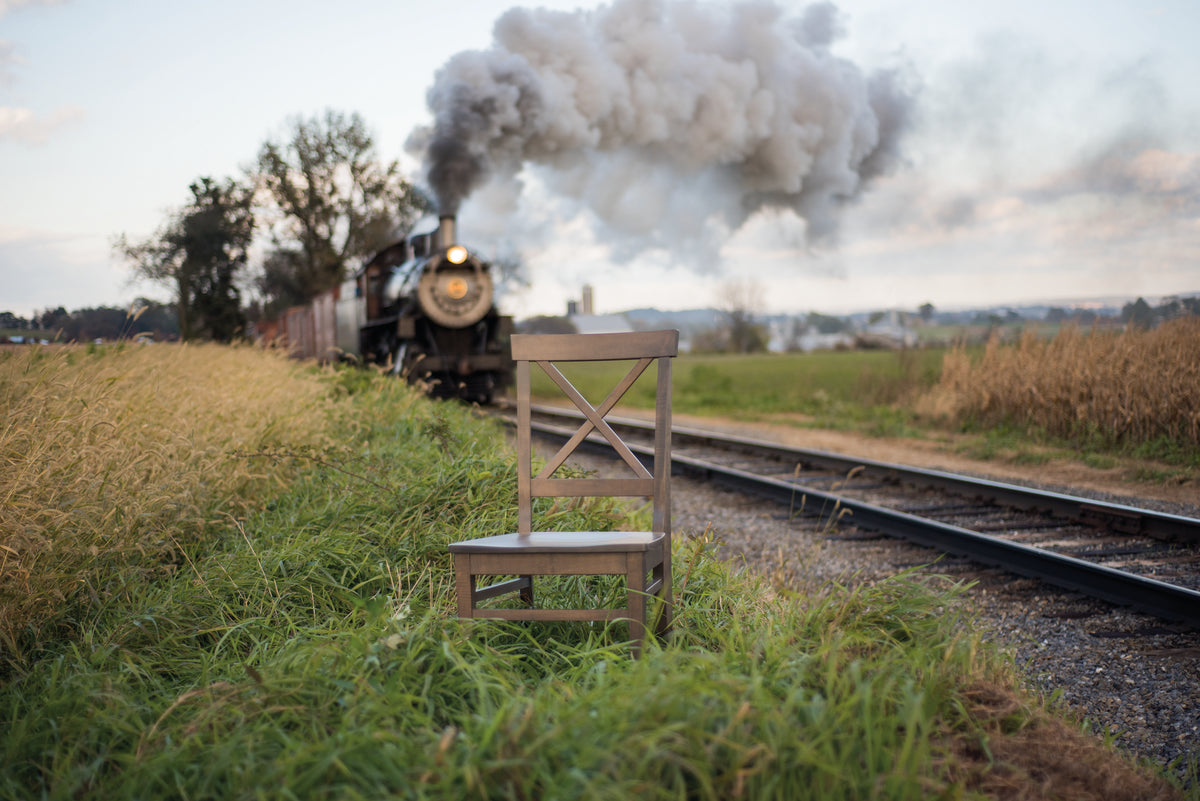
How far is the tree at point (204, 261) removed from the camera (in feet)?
70.0

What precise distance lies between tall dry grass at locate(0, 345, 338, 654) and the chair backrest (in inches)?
73.9

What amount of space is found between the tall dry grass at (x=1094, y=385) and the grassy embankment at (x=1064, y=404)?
0.5 inches

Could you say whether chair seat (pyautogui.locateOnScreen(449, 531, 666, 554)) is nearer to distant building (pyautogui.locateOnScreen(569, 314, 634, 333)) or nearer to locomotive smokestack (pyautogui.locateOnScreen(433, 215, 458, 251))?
locomotive smokestack (pyautogui.locateOnScreen(433, 215, 458, 251))

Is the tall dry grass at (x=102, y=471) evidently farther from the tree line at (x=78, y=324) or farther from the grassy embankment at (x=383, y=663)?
the tree line at (x=78, y=324)

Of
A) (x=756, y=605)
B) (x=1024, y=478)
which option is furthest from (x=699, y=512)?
(x=1024, y=478)

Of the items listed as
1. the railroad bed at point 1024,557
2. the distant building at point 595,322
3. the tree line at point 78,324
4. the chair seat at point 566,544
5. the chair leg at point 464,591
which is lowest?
the railroad bed at point 1024,557

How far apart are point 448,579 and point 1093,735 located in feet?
8.33

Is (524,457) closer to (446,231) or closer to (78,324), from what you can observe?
(78,324)

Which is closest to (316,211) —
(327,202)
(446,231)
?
(327,202)

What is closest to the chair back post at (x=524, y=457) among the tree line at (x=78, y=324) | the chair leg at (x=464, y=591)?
the chair leg at (x=464, y=591)

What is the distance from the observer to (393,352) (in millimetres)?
14875

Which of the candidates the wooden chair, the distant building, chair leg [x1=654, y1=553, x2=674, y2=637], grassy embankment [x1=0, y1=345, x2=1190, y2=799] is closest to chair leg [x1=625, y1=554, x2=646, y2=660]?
the wooden chair

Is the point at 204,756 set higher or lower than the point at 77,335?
lower

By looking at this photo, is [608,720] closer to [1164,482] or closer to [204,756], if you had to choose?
[204,756]
